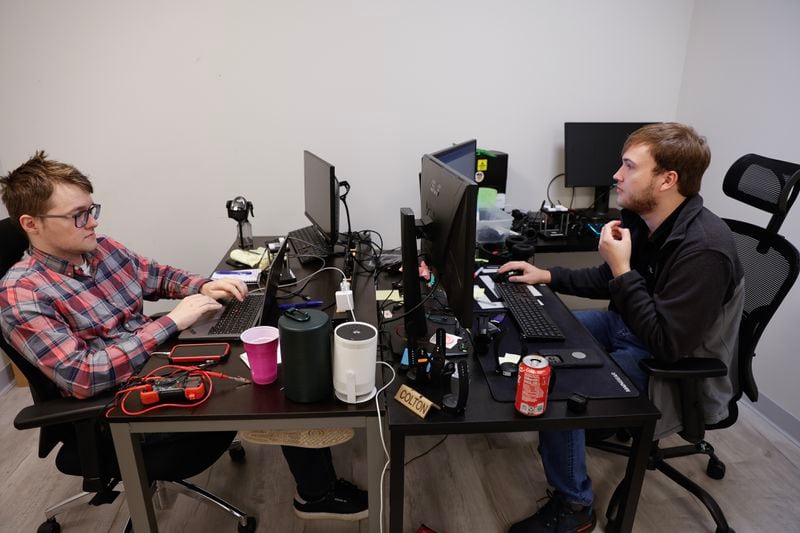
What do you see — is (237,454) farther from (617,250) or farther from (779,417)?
(779,417)

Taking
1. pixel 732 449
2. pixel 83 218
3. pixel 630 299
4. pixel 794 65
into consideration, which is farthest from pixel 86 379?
pixel 794 65

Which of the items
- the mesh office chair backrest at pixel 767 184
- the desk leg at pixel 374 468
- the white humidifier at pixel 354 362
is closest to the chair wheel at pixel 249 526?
the desk leg at pixel 374 468

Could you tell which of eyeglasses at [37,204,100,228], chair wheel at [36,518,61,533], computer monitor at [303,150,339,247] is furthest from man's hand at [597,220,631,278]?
chair wheel at [36,518,61,533]

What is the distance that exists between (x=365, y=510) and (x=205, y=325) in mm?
877

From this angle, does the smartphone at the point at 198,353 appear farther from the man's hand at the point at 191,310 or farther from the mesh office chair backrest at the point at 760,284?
the mesh office chair backrest at the point at 760,284

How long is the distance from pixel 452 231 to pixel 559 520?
44.8 inches

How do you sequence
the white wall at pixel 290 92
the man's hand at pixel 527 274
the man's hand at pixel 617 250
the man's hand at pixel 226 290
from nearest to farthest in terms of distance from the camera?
the man's hand at pixel 617 250 < the man's hand at pixel 226 290 < the man's hand at pixel 527 274 < the white wall at pixel 290 92

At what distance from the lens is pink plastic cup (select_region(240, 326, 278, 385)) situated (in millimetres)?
1249

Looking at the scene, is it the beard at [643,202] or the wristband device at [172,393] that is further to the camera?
the beard at [643,202]

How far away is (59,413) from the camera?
1.28m

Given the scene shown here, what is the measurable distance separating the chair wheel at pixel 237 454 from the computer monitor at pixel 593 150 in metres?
2.22

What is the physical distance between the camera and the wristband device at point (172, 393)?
1224mm

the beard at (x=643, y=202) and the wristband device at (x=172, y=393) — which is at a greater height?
the beard at (x=643, y=202)

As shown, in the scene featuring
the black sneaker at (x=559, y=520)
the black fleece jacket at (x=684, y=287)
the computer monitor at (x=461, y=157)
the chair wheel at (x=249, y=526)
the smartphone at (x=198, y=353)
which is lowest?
the chair wheel at (x=249, y=526)
